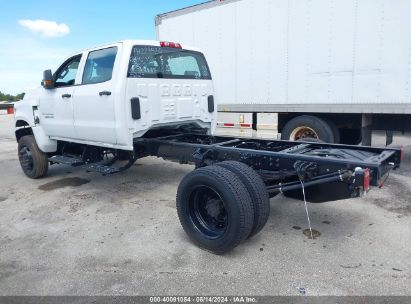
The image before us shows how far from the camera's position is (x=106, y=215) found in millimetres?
A: 4898

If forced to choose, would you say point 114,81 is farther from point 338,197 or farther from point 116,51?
point 338,197

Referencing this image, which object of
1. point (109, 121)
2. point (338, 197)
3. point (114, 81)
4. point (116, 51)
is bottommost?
point (338, 197)

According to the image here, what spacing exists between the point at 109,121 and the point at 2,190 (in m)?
2.93

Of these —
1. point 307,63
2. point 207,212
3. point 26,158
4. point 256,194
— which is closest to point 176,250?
point 207,212

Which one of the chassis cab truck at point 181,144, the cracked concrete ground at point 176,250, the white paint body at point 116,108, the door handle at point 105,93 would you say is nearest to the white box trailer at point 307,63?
the cracked concrete ground at point 176,250

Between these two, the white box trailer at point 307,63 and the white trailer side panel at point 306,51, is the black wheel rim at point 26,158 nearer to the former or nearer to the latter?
the white box trailer at point 307,63

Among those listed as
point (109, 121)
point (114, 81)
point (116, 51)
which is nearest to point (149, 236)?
point (109, 121)

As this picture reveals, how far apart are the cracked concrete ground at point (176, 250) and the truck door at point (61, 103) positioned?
1.12 m

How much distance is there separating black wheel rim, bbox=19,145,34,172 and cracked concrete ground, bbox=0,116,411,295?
3.77 ft

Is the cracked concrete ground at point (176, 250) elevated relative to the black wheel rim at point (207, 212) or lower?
lower

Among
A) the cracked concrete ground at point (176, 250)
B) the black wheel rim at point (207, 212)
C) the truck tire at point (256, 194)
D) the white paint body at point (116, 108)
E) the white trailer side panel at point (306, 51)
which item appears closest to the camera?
the cracked concrete ground at point (176, 250)

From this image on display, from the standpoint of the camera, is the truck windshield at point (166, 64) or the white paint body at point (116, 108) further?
the truck windshield at point (166, 64)

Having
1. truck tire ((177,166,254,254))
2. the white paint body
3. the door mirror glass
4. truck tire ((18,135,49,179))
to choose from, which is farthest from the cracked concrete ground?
the door mirror glass

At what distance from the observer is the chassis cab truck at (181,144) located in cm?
353
